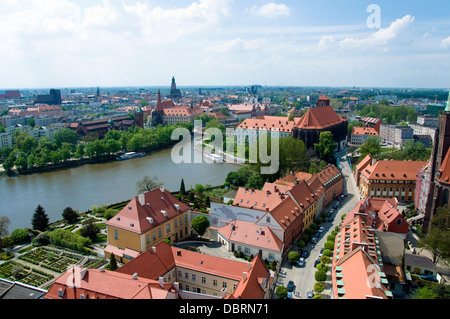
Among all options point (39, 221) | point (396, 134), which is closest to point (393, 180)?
point (39, 221)

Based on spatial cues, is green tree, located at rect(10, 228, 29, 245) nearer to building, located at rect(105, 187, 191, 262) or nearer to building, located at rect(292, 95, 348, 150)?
building, located at rect(105, 187, 191, 262)

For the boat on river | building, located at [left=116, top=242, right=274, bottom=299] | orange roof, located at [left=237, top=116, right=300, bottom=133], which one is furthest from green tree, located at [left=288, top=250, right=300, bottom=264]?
the boat on river

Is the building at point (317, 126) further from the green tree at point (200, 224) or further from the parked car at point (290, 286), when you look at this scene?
the parked car at point (290, 286)

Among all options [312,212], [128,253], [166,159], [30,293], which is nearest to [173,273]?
[128,253]

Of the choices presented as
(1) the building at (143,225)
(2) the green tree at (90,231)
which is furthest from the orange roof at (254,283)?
(2) the green tree at (90,231)

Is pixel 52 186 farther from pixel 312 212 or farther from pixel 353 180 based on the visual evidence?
pixel 353 180

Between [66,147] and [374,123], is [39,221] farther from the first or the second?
[374,123]
